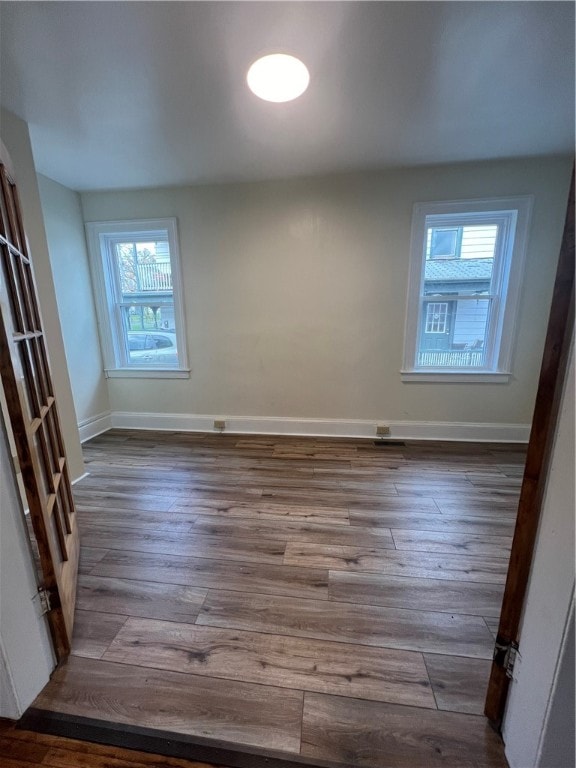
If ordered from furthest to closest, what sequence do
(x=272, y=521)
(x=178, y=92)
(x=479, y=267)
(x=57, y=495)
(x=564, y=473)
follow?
(x=479, y=267)
(x=272, y=521)
(x=178, y=92)
(x=57, y=495)
(x=564, y=473)

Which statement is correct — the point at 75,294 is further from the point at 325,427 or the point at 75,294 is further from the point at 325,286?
the point at 325,427

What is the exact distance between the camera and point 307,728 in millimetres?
939

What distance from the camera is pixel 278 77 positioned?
4.97 ft

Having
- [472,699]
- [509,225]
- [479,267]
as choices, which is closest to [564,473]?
[472,699]

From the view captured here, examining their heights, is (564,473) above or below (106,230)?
below

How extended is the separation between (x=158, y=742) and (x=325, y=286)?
10.2 feet

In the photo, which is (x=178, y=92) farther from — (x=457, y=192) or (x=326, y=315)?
(x=457, y=192)

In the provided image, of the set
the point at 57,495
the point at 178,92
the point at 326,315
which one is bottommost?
the point at 57,495

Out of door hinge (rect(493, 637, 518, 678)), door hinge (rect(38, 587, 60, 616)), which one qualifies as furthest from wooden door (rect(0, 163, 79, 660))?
door hinge (rect(493, 637, 518, 678))

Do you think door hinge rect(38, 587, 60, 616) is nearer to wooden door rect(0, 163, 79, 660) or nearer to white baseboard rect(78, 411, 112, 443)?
wooden door rect(0, 163, 79, 660)

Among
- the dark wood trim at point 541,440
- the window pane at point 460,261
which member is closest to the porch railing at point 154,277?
the window pane at point 460,261

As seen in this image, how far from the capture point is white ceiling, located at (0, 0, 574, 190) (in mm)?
1286

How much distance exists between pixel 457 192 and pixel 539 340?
1.63 meters

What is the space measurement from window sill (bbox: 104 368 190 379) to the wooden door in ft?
6.26
